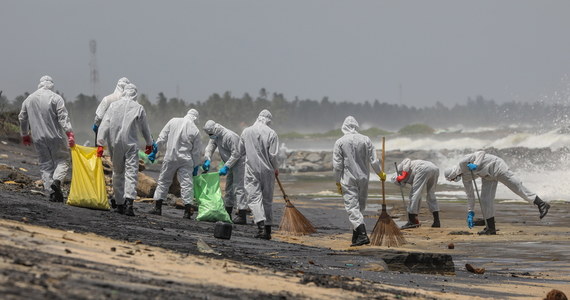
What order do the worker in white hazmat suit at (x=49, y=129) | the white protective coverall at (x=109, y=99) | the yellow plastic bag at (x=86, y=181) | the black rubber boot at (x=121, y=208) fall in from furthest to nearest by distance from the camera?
the white protective coverall at (x=109, y=99) < the worker in white hazmat suit at (x=49, y=129) < the black rubber boot at (x=121, y=208) < the yellow plastic bag at (x=86, y=181)

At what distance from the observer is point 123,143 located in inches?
490

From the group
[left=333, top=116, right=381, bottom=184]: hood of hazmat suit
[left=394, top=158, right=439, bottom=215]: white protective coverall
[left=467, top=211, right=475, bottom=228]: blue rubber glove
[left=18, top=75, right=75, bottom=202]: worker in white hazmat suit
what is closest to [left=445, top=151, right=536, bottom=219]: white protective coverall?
[left=467, top=211, right=475, bottom=228]: blue rubber glove

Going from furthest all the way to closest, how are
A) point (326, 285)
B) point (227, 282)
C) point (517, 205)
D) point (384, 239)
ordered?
point (517, 205) → point (384, 239) → point (326, 285) → point (227, 282)

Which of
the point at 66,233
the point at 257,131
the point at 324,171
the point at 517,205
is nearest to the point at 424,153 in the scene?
the point at 324,171

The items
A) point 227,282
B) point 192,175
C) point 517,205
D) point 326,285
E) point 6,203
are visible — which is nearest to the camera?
point 227,282

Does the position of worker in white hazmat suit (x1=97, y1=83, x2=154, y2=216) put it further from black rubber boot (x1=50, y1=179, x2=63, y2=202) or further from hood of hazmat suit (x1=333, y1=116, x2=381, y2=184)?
hood of hazmat suit (x1=333, y1=116, x2=381, y2=184)

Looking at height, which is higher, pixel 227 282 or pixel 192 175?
pixel 192 175

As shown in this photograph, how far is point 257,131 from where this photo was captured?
42.4ft

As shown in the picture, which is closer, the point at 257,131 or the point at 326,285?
the point at 326,285

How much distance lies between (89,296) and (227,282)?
62.5 inches

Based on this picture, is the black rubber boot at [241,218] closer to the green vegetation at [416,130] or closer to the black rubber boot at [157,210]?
the black rubber boot at [157,210]

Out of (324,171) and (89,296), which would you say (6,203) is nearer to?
(89,296)

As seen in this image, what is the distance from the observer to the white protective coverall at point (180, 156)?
14.2 m

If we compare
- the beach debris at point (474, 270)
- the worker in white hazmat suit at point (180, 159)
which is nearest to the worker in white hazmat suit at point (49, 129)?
the worker in white hazmat suit at point (180, 159)
